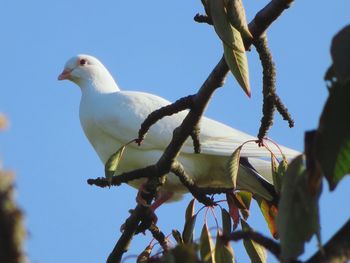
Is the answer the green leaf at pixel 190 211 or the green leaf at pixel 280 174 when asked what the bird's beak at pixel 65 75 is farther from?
the green leaf at pixel 280 174

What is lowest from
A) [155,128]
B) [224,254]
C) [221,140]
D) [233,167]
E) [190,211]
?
[221,140]

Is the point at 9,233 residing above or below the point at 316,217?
above

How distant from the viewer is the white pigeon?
5164mm

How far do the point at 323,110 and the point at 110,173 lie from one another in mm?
1914

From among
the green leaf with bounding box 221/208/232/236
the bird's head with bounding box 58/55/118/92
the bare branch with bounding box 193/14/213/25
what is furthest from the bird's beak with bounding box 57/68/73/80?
the bare branch with bounding box 193/14/213/25

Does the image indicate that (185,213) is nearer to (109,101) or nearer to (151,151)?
(151,151)

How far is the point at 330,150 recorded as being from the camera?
1418mm

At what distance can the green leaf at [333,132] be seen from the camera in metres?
1.39

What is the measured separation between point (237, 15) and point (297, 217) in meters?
0.93

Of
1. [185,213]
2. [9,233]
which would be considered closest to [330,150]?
[9,233]

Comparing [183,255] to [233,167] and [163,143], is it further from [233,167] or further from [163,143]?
[163,143]

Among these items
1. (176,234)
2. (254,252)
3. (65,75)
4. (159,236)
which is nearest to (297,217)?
(254,252)

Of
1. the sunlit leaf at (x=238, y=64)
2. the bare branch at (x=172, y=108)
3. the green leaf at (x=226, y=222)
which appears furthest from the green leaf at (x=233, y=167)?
the sunlit leaf at (x=238, y=64)

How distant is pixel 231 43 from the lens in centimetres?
222
